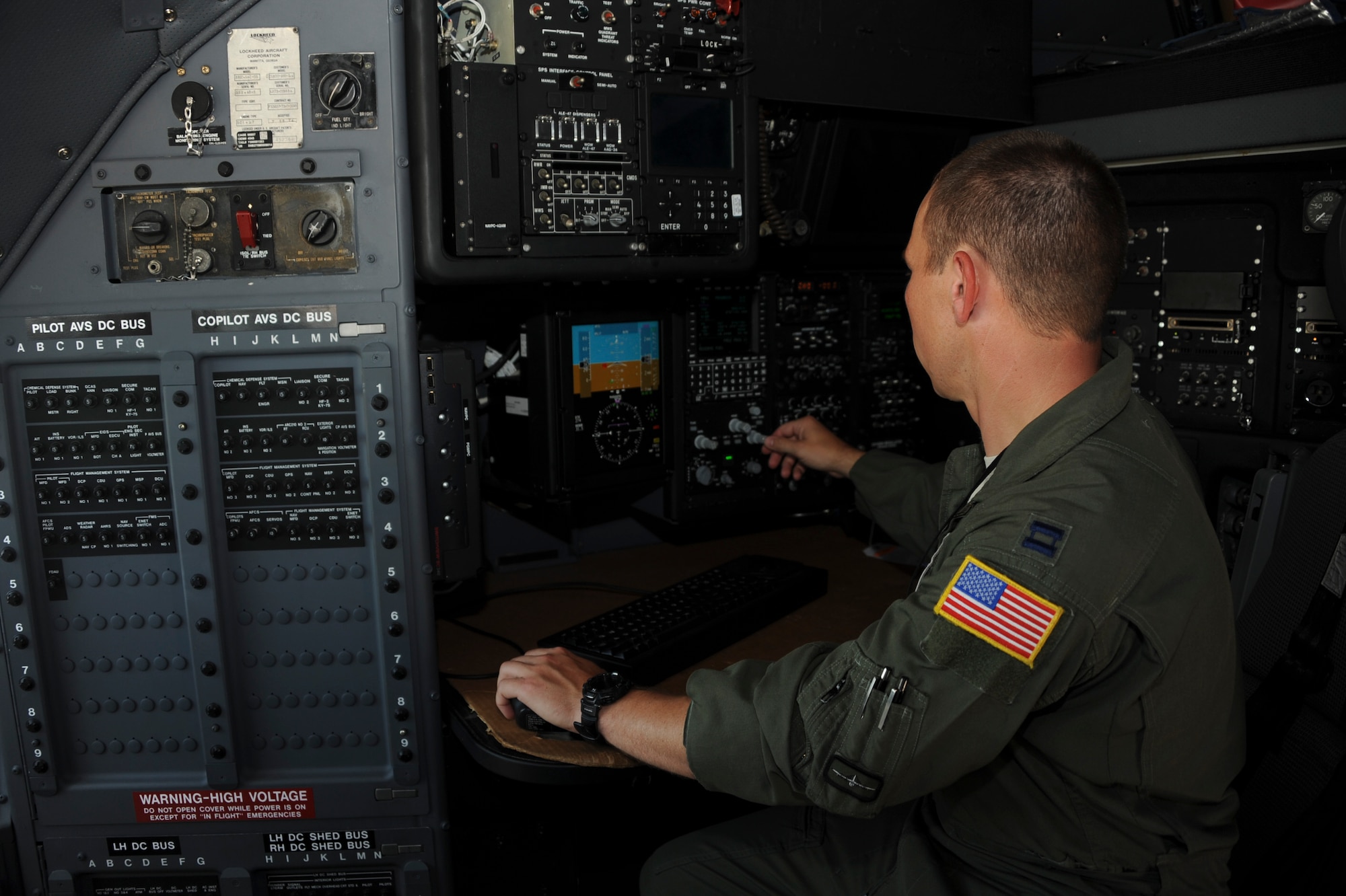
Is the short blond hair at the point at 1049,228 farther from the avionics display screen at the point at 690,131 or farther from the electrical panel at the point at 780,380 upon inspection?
the electrical panel at the point at 780,380

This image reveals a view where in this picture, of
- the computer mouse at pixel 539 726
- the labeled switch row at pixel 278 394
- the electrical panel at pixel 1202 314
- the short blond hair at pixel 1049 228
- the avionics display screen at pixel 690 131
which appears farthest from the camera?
the electrical panel at pixel 1202 314

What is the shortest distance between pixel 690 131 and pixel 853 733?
1281mm

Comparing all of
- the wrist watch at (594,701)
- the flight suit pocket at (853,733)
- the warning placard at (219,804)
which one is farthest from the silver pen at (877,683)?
the warning placard at (219,804)

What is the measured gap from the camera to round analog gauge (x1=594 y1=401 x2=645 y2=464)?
219 cm

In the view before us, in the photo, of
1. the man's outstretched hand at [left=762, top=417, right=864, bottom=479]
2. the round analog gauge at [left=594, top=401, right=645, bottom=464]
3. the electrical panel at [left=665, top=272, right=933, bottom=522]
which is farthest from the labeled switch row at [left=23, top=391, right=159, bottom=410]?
the man's outstretched hand at [left=762, top=417, right=864, bottom=479]

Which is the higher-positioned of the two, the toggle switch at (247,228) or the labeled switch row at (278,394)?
the toggle switch at (247,228)

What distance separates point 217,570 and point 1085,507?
131 cm

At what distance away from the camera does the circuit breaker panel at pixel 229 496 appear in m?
1.55

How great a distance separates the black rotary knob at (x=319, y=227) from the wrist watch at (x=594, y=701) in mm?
800

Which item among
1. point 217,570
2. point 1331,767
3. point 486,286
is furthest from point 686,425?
point 1331,767

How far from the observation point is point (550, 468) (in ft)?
6.97

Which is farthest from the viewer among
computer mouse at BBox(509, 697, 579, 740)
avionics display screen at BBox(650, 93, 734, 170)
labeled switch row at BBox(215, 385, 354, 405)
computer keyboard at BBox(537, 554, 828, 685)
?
avionics display screen at BBox(650, 93, 734, 170)

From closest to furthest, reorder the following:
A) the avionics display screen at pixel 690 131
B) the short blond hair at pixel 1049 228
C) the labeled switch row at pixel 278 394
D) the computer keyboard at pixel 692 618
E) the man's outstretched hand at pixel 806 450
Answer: the short blond hair at pixel 1049 228 < the labeled switch row at pixel 278 394 < the computer keyboard at pixel 692 618 < the avionics display screen at pixel 690 131 < the man's outstretched hand at pixel 806 450

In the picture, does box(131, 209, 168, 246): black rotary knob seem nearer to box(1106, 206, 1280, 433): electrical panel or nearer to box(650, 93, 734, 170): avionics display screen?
box(650, 93, 734, 170): avionics display screen
